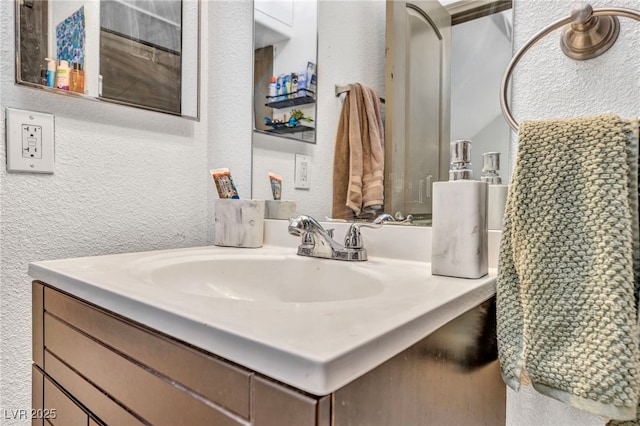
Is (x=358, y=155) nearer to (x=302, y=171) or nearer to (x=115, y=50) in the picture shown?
(x=302, y=171)

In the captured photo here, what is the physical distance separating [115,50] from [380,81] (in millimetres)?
607

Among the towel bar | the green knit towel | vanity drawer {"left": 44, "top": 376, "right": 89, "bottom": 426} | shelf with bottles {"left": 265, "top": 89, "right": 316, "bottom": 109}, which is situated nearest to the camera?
the green knit towel

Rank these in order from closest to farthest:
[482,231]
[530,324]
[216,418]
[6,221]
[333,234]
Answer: [216,418] < [530,324] < [482,231] < [6,221] < [333,234]

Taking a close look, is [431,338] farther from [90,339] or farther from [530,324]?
[90,339]

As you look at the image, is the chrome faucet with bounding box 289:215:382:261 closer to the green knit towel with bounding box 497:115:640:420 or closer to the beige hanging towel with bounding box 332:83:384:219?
the beige hanging towel with bounding box 332:83:384:219

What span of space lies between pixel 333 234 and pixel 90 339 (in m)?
0.51

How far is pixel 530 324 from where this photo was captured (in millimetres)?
484

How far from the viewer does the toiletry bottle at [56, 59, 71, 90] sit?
2.65ft

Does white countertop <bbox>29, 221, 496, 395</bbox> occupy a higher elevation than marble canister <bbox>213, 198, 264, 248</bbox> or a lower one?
lower

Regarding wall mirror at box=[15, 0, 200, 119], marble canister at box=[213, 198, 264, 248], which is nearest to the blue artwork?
wall mirror at box=[15, 0, 200, 119]

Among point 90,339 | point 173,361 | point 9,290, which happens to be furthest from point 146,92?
point 173,361

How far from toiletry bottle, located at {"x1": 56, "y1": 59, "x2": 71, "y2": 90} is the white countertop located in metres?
0.40

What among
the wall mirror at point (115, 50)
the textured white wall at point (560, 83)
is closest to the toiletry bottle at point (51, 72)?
the wall mirror at point (115, 50)

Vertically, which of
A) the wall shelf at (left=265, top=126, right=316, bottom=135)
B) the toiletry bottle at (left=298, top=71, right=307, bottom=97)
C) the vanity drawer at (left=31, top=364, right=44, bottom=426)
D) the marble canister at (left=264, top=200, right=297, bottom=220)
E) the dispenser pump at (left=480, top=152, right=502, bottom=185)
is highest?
the toiletry bottle at (left=298, top=71, right=307, bottom=97)
